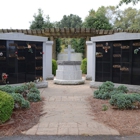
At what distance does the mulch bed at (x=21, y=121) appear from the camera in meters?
3.91

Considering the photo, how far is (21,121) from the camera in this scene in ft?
14.7

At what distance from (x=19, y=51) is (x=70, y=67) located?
125 inches

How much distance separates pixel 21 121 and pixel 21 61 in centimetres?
430

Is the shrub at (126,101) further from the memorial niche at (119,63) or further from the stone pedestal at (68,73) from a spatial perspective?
the stone pedestal at (68,73)

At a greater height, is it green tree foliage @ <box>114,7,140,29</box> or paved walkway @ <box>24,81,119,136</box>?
green tree foliage @ <box>114,7,140,29</box>

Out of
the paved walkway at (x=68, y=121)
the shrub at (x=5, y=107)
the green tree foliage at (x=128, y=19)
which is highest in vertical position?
the green tree foliage at (x=128, y=19)

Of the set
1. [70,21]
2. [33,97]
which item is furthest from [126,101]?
[70,21]

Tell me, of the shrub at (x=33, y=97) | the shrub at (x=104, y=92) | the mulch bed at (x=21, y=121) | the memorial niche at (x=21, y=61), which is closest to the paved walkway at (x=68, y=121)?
the mulch bed at (x=21, y=121)

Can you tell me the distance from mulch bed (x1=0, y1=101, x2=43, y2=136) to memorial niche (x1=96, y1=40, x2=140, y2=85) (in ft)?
13.2

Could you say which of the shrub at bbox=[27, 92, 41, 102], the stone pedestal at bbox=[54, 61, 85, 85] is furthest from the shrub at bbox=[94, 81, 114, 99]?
the stone pedestal at bbox=[54, 61, 85, 85]

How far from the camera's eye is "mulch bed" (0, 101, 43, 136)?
12.8 ft

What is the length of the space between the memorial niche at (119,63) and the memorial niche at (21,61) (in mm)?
2712

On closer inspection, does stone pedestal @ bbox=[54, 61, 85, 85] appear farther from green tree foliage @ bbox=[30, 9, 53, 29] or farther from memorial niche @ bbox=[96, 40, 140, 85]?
green tree foliage @ bbox=[30, 9, 53, 29]

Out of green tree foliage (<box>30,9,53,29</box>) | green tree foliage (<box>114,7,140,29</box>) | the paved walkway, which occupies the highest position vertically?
green tree foliage (<box>114,7,140,29</box>)
